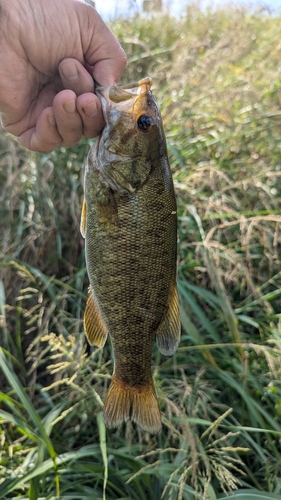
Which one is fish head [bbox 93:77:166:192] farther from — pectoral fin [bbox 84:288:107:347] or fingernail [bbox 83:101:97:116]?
pectoral fin [bbox 84:288:107:347]

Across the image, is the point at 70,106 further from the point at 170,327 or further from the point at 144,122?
the point at 170,327

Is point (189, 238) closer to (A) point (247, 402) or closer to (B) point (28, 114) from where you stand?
(A) point (247, 402)

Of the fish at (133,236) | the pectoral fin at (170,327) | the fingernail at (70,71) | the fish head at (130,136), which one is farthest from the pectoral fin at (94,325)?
the fingernail at (70,71)

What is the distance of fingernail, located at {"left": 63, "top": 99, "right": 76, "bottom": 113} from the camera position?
162 cm

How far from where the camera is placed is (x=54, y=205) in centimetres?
310

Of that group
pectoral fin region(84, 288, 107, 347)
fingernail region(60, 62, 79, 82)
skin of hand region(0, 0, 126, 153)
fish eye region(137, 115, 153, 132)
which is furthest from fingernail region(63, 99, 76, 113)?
pectoral fin region(84, 288, 107, 347)

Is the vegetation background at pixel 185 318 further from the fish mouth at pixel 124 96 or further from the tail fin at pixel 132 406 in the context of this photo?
the fish mouth at pixel 124 96

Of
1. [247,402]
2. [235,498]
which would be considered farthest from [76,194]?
[235,498]

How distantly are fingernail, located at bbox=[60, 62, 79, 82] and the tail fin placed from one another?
3.75 feet

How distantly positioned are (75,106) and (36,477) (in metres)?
1.48

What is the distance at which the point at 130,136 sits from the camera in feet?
5.14

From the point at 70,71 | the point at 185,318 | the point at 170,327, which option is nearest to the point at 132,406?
the point at 170,327

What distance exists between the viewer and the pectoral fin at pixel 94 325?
168cm

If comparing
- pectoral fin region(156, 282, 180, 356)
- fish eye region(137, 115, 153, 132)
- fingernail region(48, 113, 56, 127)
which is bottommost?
pectoral fin region(156, 282, 180, 356)
